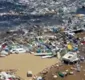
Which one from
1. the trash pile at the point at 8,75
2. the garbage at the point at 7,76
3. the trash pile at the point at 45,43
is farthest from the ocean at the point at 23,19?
the garbage at the point at 7,76

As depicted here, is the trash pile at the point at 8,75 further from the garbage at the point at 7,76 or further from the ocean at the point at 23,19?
the ocean at the point at 23,19

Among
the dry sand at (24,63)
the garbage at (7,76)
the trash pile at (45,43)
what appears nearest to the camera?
the garbage at (7,76)

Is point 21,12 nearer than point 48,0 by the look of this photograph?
Yes

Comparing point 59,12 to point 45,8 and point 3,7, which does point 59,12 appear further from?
point 3,7

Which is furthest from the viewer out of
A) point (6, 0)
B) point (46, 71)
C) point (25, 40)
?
point (6, 0)

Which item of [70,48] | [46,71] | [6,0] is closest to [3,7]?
[6,0]

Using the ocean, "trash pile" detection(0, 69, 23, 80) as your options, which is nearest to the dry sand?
"trash pile" detection(0, 69, 23, 80)

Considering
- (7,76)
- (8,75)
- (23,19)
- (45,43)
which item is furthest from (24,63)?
(23,19)

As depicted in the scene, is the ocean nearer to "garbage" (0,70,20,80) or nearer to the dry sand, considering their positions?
the dry sand
